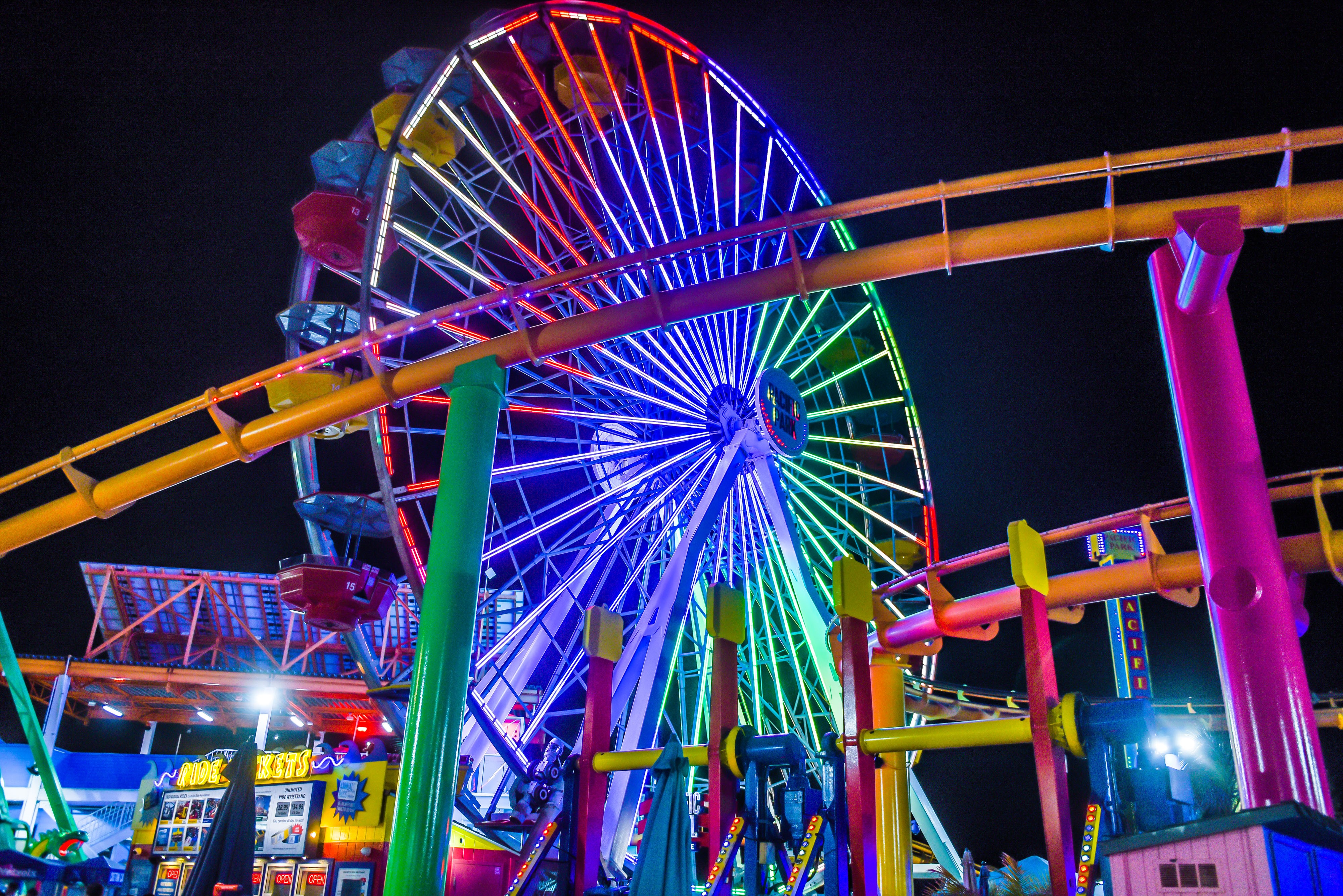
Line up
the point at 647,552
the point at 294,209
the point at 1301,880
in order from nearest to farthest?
the point at 1301,880 → the point at 294,209 → the point at 647,552

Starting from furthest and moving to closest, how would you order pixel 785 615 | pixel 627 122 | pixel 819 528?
pixel 819 528
pixel 785 615
pixel 627 122

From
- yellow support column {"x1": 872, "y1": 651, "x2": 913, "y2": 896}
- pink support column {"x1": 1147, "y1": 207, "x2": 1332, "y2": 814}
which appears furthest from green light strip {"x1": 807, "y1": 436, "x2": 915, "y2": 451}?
pink support column {"x1": 1147, "y1": 207, "x2": 1332, "y2": 814}

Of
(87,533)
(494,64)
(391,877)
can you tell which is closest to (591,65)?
(494,64)

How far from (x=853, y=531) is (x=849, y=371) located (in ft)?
10.7

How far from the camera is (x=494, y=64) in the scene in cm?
1371

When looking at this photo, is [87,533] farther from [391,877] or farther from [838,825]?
[838,825]

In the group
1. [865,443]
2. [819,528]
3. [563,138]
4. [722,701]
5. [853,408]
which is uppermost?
[563,138]

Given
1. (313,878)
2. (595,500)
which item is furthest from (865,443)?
(313,878)

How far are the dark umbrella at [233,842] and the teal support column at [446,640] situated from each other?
71.8 inches

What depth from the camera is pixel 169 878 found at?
17.5 m

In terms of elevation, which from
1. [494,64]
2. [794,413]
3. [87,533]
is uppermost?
[494,64]

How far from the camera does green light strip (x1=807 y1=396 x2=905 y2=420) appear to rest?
682 inches

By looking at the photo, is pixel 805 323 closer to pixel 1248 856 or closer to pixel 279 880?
pixel 1248 856

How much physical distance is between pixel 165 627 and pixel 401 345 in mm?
25015
